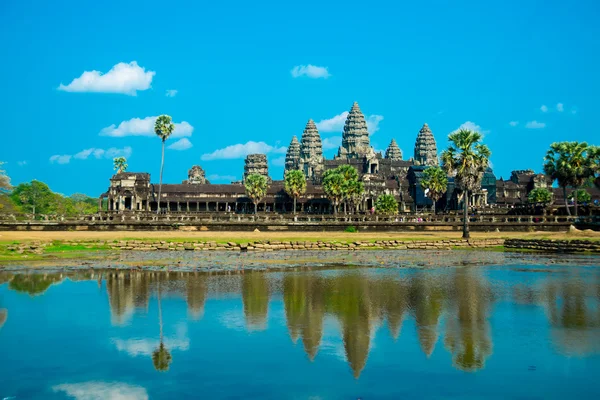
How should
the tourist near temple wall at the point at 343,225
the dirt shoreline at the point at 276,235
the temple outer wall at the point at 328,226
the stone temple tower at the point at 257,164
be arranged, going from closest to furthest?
1. the dirt shoreline at the point at 276,235
2. the tourist near temple wall at the point at 343,225
3. the temple outer wall at the point at 328,226
4. the stone temple tower at the point at 257,164

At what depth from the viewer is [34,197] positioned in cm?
14388

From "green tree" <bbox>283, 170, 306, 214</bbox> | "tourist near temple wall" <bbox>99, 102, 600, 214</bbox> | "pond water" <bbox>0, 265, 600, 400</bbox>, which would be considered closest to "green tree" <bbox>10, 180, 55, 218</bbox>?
"tourist near temple wall" <bbox>99, 102, 600, 214</bbox>

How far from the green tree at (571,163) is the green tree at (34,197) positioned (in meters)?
108

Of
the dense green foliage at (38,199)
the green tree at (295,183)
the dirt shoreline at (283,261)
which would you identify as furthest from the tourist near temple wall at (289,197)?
the dirt shoreline at (283,261)

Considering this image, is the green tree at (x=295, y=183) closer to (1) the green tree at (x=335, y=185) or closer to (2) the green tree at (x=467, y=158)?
(1) the green tree at (x=335, y=185)

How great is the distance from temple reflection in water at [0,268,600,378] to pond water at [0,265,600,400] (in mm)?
65

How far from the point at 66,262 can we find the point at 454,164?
1503 inches

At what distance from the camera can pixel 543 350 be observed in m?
14.6

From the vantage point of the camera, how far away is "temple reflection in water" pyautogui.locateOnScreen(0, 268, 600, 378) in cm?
1539

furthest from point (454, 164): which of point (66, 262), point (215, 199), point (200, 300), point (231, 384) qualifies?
point (215, 199)

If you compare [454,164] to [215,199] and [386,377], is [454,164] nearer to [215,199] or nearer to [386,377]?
[386,377]

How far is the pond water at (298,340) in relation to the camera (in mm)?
12078

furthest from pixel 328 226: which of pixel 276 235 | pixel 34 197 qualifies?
pixel 34 197

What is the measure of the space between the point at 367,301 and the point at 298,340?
6312mm
